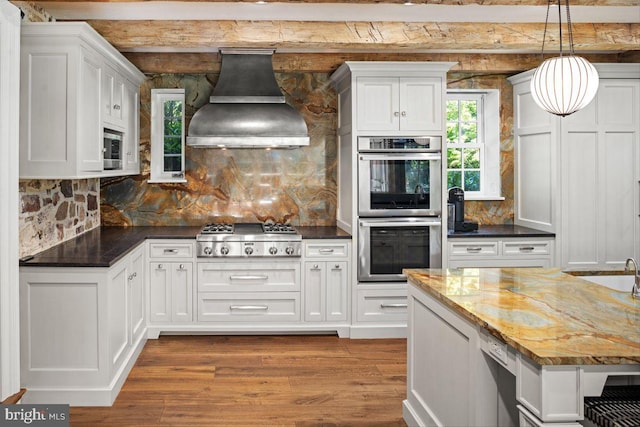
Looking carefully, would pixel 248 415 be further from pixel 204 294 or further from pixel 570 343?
pixel 570 343

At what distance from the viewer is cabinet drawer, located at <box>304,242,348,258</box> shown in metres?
5.51

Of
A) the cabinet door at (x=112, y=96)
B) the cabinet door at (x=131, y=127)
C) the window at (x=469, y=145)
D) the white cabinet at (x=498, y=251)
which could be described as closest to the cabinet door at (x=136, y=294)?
the cabinet door at (x=131, y=127)

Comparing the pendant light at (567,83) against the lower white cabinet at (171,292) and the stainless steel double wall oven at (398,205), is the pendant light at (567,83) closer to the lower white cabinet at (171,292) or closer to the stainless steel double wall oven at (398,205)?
the stainless steel double wall oven at (398,205)

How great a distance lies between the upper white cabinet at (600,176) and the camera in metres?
5.55

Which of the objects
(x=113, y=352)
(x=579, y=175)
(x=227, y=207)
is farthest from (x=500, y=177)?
(x=113, y=352)

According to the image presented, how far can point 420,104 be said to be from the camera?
216 inches

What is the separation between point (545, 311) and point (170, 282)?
11.8ft

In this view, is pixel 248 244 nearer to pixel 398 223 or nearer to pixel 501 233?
pixel 398 223

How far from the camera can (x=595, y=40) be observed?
4.98 metres

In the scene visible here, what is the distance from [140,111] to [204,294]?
1.89 m

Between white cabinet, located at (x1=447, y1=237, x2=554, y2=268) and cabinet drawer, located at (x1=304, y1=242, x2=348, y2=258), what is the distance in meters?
0.92

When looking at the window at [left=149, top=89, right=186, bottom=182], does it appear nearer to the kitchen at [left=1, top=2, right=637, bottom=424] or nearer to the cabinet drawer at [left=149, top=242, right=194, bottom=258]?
the kitchen at [left=1, top=2, right=637, bottom=424]

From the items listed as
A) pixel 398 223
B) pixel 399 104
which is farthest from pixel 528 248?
pixel 399 104

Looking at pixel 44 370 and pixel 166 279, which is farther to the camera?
pixel 166 279
